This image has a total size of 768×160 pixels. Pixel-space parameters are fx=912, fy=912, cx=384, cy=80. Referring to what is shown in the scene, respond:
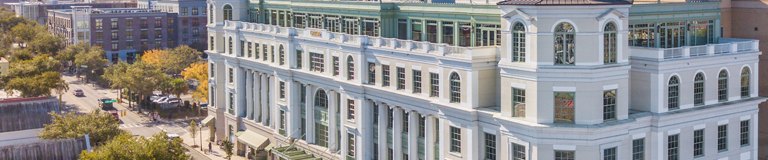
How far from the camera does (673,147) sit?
204 feet

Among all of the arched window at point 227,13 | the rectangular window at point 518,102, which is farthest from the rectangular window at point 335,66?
the arched window at point 227,13

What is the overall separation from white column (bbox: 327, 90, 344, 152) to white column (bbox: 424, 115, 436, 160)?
14.9 metres

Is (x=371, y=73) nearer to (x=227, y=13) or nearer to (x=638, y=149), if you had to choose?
(x=638, y=149)

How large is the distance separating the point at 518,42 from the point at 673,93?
11.7 meters

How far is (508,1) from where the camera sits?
5822 cm

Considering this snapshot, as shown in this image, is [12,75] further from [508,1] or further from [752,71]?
[752,71]

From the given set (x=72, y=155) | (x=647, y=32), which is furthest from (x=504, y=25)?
(x=72, y=155)

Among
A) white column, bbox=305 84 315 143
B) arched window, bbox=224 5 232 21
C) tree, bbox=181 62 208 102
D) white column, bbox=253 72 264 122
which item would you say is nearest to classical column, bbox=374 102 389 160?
white column, bbox=305 84 315 143

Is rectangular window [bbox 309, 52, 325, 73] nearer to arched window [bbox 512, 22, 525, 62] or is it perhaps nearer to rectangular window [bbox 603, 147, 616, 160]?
arched window [bbox 512, 22, 525, 62]

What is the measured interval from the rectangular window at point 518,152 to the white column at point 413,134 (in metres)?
12.4

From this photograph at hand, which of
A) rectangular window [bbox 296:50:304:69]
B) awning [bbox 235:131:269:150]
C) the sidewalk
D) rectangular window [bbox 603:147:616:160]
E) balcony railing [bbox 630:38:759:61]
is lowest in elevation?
the sidewalk

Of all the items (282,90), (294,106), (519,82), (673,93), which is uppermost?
(519,82)

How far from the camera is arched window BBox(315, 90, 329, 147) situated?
8475 cm

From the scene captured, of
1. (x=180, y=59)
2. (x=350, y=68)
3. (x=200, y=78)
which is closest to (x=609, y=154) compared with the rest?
(x=350, y=68)
